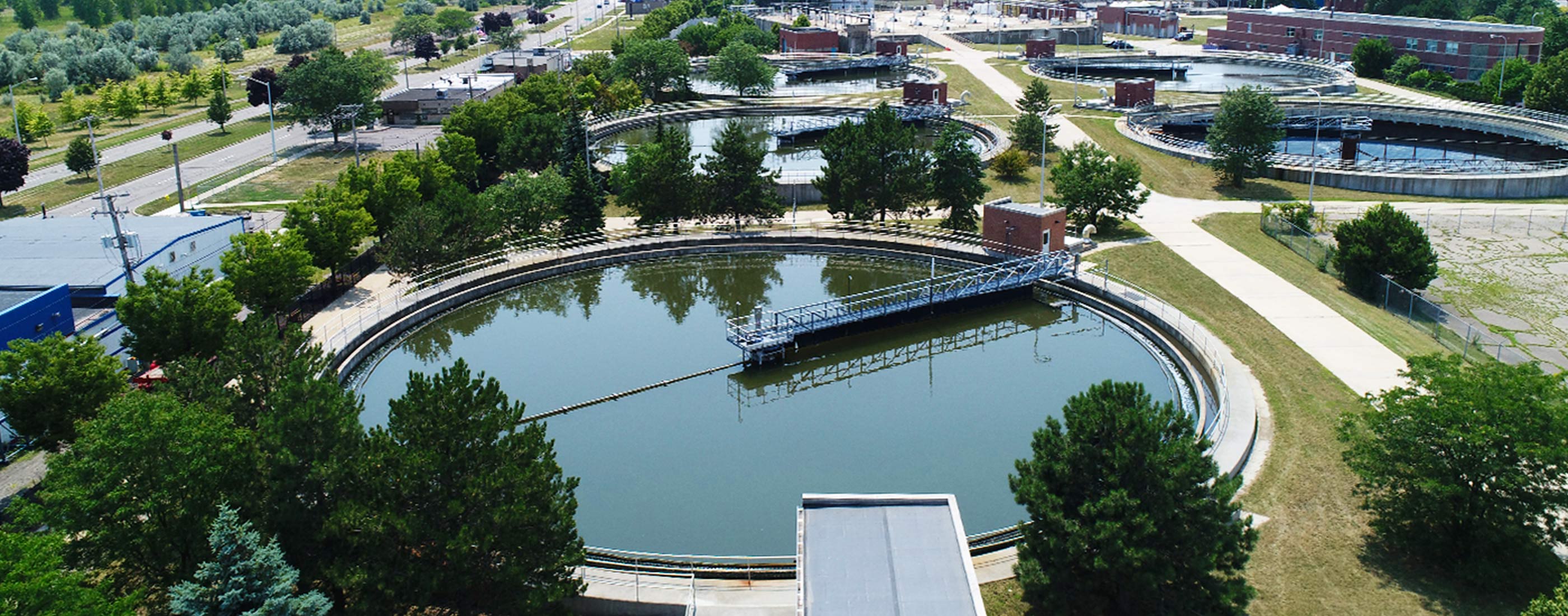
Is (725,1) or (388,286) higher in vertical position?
(725,1)

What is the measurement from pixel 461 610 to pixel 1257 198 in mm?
42841

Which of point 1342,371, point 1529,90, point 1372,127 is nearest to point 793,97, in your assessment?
point 1372,127

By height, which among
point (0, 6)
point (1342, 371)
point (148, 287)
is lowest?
point (1342, 371)

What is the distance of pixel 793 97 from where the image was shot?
8425 cm

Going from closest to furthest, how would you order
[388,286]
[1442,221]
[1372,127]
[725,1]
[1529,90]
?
[388,286] → [1442,221] → [1529,90] → [1372,127] → [725,1]

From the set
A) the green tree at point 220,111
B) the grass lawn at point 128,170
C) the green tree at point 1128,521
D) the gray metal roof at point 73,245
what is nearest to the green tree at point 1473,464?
the green tree at point 1128,521

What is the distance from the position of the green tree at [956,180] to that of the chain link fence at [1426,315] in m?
12.0

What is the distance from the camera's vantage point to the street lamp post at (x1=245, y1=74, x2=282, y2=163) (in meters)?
67.2

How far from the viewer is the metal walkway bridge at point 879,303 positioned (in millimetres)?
35750

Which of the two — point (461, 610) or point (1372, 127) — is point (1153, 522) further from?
point (1372, 127)

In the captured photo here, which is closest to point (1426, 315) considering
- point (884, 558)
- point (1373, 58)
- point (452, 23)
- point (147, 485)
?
point (884, 558)

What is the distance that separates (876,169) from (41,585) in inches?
1374

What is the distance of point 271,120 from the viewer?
70625 millimetres

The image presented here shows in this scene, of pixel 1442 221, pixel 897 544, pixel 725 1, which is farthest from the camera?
pixel 725 1
